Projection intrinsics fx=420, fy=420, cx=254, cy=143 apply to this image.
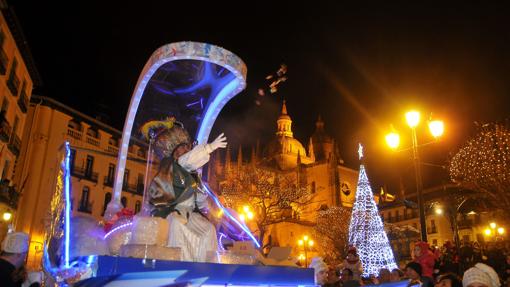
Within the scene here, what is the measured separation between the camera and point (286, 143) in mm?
75562

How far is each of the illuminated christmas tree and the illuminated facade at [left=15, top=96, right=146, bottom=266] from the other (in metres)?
14.3

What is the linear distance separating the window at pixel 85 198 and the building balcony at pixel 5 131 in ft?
29.8

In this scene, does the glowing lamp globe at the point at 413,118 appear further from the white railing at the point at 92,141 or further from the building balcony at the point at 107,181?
the building balcony at the point at 107,181

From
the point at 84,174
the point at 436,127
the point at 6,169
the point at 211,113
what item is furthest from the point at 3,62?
the point at 436,127

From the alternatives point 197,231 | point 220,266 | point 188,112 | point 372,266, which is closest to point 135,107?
point 188,112

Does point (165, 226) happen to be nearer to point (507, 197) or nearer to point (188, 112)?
point (188, 112)

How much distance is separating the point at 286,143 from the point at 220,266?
72044 mm

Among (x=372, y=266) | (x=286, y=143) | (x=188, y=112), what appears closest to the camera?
(x=188, y=112)

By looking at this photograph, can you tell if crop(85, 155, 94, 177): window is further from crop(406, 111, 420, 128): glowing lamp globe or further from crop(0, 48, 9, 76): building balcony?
crop(406, 111, 420, 128): glowing lamp globe

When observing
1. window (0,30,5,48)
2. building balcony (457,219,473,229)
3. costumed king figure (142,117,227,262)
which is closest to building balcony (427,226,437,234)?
building balcony (457,219,473,229)

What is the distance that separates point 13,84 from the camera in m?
23.7

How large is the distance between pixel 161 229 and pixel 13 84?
23.1 metres

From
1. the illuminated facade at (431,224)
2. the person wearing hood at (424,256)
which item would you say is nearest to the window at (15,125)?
the person wearing hood at (424,256)

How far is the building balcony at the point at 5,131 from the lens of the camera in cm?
2185
